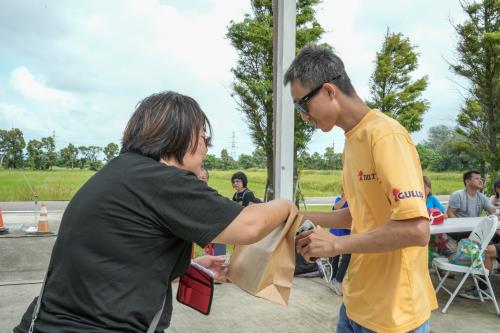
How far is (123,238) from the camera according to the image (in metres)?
1.20

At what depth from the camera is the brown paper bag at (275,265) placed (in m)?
1.57

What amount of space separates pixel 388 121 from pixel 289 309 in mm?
3542

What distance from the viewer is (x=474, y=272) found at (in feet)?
16.1

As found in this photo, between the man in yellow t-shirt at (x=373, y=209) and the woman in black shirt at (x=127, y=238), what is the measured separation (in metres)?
0.49

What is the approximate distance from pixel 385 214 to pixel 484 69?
46.1 ft

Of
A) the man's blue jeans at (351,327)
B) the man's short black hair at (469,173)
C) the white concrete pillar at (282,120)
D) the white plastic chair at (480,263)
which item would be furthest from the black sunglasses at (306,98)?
the man's short black hair at (469,173)

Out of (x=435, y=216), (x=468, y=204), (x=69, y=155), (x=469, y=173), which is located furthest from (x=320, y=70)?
(x=69, y=155)

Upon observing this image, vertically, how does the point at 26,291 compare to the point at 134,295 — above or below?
below

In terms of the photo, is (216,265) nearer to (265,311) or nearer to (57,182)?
(265,311)

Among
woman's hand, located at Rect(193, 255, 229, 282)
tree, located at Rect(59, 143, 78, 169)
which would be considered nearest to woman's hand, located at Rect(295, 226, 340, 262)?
woman's hand, located at Rect(193, 255, 229, 282)

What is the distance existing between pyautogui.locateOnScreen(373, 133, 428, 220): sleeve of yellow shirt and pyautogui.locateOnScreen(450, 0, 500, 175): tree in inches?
541

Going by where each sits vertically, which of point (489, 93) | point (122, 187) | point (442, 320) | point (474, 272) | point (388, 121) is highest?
point (489, 93)

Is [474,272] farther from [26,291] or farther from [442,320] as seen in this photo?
[26,291]

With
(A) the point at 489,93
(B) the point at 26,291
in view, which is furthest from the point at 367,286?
(A) the point at 489,93
